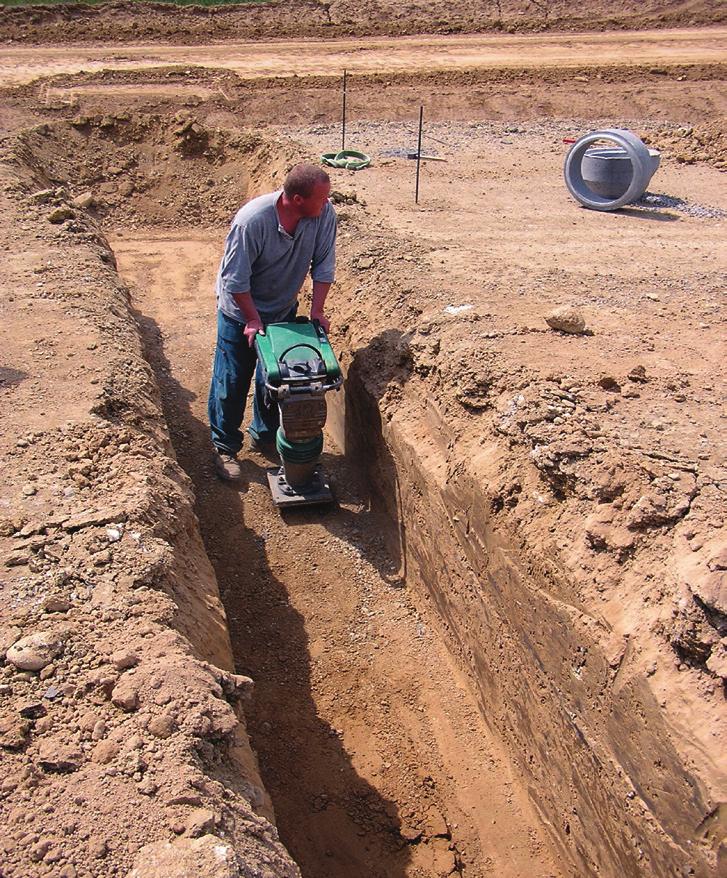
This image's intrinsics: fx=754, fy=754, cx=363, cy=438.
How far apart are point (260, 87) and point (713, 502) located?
41.8 ft

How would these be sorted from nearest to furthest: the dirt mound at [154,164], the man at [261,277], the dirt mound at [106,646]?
1. the dirt mound at [106,646]
2. the man at [261,277]
3. the dirt mound at [154,164]

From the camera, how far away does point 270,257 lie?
16.5 ft

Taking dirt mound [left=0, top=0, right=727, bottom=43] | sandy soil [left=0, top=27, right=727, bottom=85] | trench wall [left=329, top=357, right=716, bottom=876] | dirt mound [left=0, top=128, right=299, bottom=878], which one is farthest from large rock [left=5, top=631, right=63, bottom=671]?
dirt mound [left=0, top=0, right=727, bottom=43]

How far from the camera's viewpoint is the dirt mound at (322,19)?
16.6 metres

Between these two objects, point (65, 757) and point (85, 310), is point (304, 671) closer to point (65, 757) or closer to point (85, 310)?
point (65, 757)

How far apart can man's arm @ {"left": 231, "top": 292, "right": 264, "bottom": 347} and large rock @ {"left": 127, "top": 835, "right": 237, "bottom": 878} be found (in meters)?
3.32

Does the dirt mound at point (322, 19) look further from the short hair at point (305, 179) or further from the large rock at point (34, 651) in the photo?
the large rock at point (34, 651)

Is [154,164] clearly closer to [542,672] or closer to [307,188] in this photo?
[307,188]

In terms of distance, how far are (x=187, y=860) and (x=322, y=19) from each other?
2102 cm

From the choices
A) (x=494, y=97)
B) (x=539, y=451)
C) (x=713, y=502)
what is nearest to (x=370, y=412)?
(x=539, y=451)

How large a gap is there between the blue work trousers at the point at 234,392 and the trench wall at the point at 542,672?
3.33 feet

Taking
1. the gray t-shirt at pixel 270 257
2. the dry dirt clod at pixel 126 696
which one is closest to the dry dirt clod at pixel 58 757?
the dry dirt clod at pixel 126 696

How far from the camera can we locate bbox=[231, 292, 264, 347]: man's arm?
4984 mm

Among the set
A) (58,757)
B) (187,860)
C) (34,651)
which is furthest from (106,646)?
(187,860)
